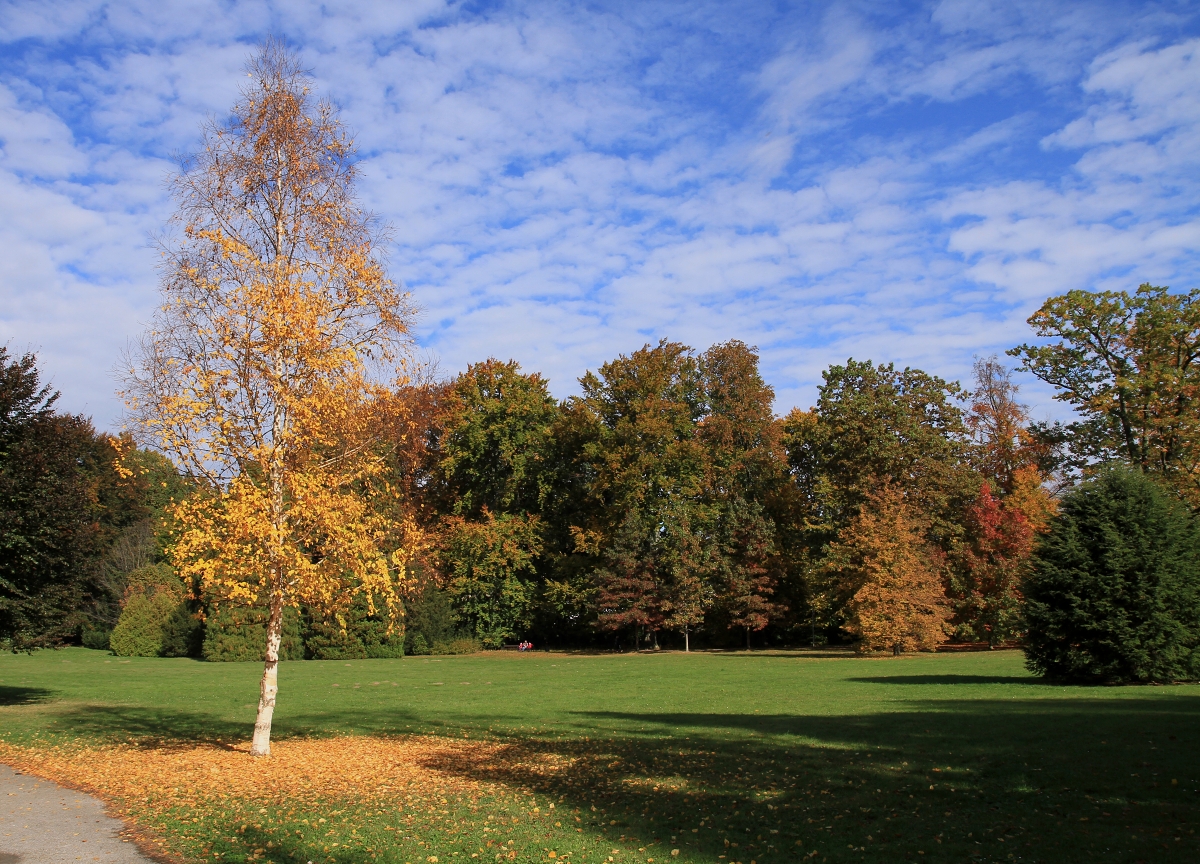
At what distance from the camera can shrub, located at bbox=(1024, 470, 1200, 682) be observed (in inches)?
692

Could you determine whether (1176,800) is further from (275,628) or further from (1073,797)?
(275,628)

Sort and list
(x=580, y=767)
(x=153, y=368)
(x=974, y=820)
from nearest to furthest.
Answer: (x=974, y=820), (x=580, y=767), (x=153, y=368)

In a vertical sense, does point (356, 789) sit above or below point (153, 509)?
below

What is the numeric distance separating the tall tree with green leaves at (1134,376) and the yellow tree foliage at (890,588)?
26.5 feet

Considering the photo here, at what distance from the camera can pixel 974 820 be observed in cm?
747

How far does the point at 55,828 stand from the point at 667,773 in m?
6.88

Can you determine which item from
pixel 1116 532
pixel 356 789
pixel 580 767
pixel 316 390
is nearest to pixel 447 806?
pixel 356 789

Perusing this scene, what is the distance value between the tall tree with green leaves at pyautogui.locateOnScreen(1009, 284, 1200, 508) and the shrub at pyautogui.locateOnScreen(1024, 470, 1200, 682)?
11.3 meters

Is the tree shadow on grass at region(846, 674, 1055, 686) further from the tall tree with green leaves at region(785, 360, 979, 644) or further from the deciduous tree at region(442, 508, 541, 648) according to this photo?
the deciduous tree at region(442, 508, 541, 648)

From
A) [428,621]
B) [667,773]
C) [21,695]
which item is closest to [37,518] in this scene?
[21,695]

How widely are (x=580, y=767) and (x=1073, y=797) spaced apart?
6.02 m

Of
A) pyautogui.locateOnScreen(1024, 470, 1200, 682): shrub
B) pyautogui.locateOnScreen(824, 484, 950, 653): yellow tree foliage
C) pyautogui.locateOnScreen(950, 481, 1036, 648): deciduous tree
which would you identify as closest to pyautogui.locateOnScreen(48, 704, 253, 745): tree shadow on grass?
pyautogui.locateOnScreen(1024, 470, 1200, 682): shrub

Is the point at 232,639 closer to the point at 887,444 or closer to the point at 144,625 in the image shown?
the point at 144,625

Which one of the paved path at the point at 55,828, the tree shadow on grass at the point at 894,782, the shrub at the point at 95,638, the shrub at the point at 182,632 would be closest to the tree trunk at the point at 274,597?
the paved path at the point at 55,828
